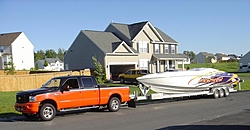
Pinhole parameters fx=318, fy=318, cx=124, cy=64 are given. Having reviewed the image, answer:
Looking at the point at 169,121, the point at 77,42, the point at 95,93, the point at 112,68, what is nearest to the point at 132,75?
the point at 112,68

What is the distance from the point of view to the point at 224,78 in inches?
872

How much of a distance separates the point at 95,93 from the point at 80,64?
31.3m

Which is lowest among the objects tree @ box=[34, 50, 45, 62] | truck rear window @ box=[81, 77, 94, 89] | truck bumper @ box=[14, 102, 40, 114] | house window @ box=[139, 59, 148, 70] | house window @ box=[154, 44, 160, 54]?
truck bumper @ box=[14, 102, 40, 114]

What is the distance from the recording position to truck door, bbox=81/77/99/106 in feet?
47.7

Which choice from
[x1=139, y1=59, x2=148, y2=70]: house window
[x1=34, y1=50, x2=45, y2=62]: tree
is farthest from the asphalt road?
[x1=34, y1=50, x2=45, y2=62]: tree

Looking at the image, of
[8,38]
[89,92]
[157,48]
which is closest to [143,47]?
[157,48]

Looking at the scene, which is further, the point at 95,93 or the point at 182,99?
the point at 182,99

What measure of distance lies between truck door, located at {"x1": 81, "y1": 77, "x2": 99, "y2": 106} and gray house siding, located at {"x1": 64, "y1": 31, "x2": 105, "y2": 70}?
26.3 meters

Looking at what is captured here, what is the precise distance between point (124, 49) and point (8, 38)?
40.1m

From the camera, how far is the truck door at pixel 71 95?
13.8 meters

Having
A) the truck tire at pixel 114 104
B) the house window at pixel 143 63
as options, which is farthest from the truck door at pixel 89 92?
the house window at pixel 143 63

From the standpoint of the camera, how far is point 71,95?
14016 mm

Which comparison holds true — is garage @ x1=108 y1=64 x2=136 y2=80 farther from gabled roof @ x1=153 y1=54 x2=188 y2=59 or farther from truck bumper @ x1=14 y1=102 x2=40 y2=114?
truck bumper @ x1=14 y1=102 x2=40 y2=114

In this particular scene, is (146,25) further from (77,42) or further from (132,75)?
(132,75)
